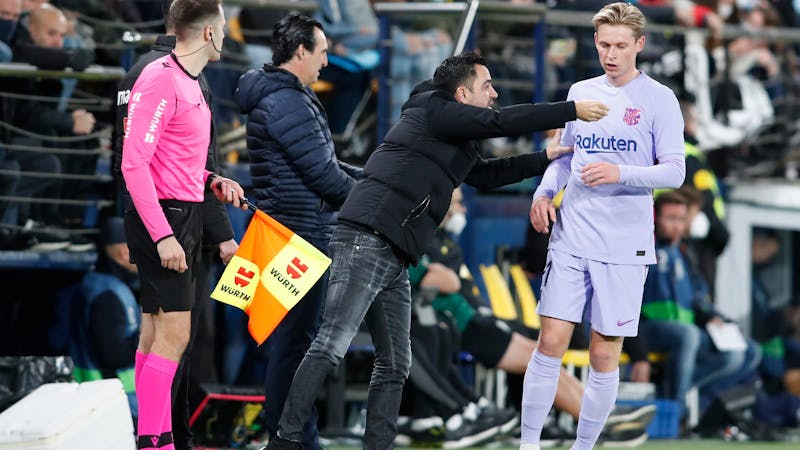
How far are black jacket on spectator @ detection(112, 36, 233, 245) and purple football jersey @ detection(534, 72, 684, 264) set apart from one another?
141 cm

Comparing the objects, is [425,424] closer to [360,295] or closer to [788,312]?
[360,295]

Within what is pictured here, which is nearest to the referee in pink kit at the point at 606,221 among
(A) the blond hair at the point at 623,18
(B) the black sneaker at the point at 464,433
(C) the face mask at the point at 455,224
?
(A) the blond hair at the point at 623,18

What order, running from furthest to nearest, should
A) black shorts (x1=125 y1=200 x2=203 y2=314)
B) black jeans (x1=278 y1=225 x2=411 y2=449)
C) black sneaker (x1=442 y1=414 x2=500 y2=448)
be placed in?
black sneaker (x1=442 y1=414 x2=500 y2=448)
black jeans (x1=278 y1=225 x2=411 y2=449)
black shorts (x1=125 y1=200 x2=203 y2=314)

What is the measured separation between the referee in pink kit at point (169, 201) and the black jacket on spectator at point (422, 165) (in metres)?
0.66

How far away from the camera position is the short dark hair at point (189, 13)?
5898 millimetres

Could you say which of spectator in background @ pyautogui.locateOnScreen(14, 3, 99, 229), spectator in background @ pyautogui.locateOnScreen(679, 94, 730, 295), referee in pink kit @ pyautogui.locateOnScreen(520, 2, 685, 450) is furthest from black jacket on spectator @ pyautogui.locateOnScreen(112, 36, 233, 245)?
spectator in background @ pyautogui.locateOnScreen(679, 94, 730, 295)

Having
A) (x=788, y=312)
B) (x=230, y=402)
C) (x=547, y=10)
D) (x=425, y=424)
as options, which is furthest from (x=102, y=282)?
(x=788, y=312)

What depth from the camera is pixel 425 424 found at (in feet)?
27.6

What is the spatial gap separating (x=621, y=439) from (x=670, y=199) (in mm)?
2114

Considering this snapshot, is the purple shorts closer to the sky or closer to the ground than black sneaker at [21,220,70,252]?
closer to the ground

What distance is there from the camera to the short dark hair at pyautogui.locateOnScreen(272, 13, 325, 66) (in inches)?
262

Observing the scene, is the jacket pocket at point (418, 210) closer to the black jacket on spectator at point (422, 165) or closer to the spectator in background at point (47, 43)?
the black jacket on spectator at point (422, 165)

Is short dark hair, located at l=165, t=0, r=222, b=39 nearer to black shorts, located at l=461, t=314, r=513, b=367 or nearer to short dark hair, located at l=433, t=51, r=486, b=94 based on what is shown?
short dark hair, located at l=433, t=51, r=486, b=94

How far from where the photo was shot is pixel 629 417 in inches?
349
